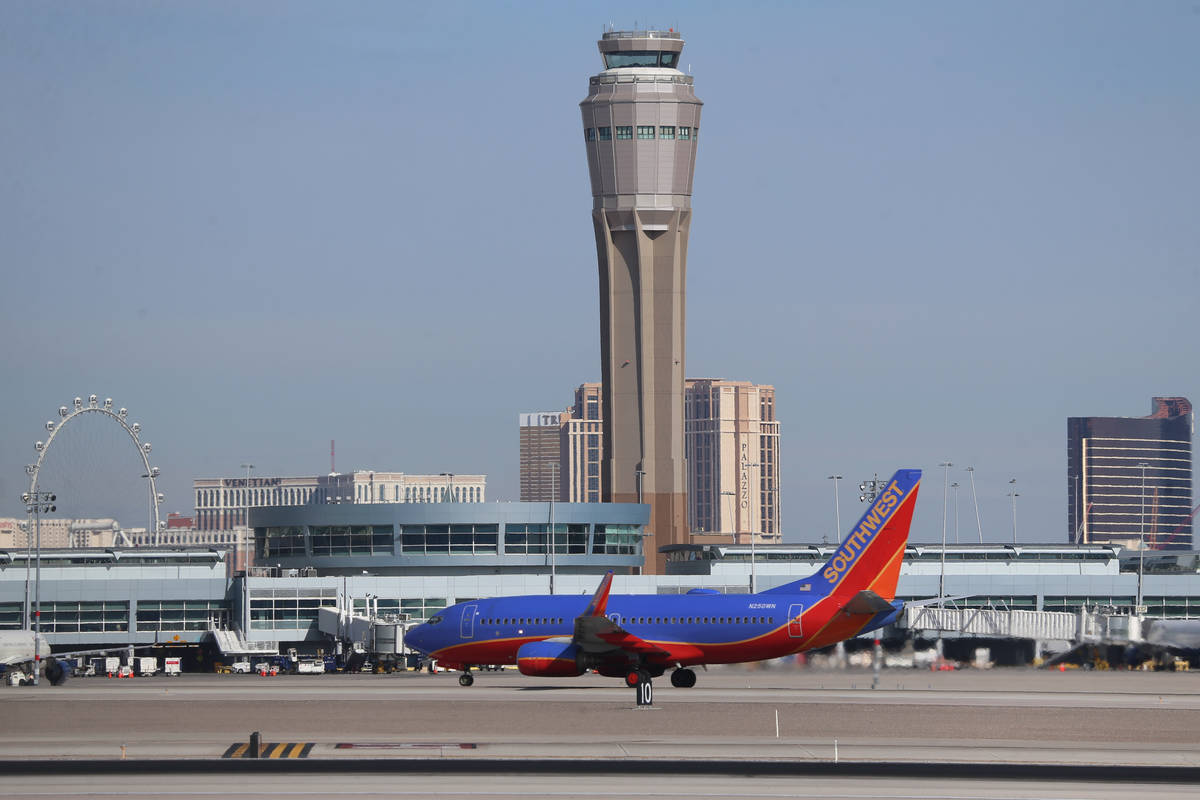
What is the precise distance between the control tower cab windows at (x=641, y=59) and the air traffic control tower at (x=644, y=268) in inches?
71.1

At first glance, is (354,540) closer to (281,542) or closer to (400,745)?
(281,542)

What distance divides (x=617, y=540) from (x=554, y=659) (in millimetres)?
73898

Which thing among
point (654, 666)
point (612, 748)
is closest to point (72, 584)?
point (654, 666)

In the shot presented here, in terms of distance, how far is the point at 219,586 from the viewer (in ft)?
416

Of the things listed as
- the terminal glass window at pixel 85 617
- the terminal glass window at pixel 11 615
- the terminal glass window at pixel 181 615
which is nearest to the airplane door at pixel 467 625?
the terminal glass window at pixel 181 615

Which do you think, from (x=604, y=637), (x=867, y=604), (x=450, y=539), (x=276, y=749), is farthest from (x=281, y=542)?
(x=276, y=749)

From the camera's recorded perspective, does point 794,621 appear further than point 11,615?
No

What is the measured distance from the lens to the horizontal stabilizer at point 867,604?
64875 mm

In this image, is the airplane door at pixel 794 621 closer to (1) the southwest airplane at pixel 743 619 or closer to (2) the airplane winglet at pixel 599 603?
(1) the southwest airplane at pixel 743 619

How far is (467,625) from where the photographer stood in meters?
72.3

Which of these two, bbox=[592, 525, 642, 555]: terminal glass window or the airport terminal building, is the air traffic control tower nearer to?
the airport terminal building

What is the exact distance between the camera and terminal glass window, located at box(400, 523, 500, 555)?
13250 cm

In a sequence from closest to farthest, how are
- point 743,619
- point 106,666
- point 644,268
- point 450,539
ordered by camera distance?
point 743,619 → point 106,666 → point 450,539 → point 644,268

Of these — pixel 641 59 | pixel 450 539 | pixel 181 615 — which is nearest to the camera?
pixel 181 615
